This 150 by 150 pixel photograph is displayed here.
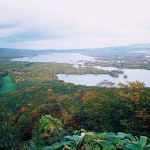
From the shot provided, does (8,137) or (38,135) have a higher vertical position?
(38,135)

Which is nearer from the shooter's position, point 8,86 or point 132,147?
point 132,147

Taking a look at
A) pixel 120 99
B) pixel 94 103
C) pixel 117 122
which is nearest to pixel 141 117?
pixel 117 122

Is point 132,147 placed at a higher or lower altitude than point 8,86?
higher

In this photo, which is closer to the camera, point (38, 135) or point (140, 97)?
point (38, 135)

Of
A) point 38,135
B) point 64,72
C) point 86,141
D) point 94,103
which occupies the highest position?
point 86,141

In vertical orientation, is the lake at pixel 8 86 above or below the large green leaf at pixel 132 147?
below

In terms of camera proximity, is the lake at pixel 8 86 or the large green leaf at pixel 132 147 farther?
the lake at pixel 8 86

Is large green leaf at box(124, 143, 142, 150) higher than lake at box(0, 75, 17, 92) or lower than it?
higher

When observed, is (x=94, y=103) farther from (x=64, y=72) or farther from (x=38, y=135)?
(x=64, y=72)

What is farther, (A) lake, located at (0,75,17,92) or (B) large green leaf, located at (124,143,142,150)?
(A) lake, located at (0,75,17,92)

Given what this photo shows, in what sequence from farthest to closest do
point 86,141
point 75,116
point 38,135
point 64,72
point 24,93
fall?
point 64,72 < point 24,93 < point 75,116 < point 38,135 < point 86,141

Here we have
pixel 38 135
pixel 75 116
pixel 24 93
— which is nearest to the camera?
pixel 38 135
